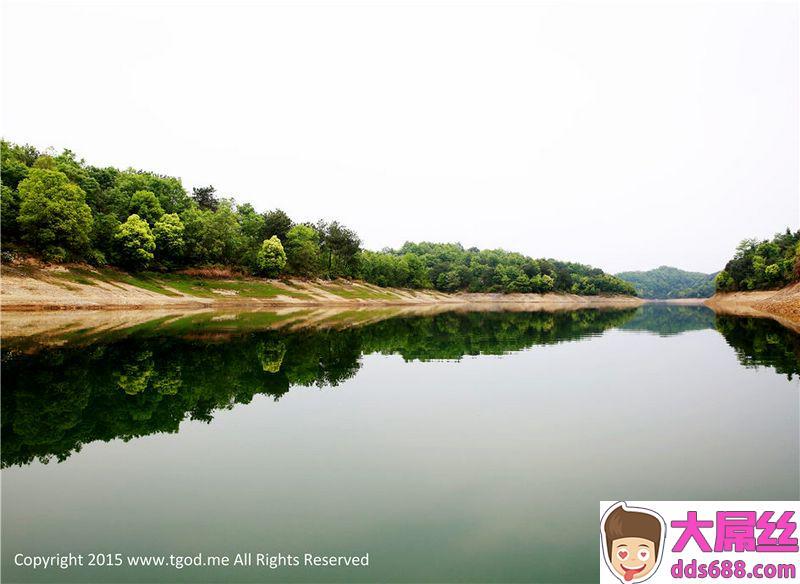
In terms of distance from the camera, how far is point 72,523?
277 inches

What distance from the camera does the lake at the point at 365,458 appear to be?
6.51 m

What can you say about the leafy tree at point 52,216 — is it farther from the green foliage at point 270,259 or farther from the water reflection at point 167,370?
the green foliage at point 270,259

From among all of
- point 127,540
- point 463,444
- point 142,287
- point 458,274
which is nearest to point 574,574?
point 463,444

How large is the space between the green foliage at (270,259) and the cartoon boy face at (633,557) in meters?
93.3

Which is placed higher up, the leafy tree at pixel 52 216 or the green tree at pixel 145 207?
the green tree at pixel 145 207

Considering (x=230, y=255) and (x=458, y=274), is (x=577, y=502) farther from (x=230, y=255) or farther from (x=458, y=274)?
(x=458, y=274)

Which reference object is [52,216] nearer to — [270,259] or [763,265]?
[270,259]

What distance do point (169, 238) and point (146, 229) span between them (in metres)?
6.20

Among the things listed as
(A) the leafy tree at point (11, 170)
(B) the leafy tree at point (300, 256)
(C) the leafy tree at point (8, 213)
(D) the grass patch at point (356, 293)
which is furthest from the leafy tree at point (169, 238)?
(D) the grass patch at point (356, 293)

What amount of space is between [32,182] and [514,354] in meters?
65.6

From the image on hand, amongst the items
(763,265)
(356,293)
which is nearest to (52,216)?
(356,293)

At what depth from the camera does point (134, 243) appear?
232ft

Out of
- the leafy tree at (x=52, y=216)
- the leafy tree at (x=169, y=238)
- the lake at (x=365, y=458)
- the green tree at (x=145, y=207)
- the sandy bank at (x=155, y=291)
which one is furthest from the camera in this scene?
the green tree at (x=145, y=207)

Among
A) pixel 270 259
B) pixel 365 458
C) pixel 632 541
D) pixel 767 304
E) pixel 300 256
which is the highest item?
Answer: pixel 300 256
